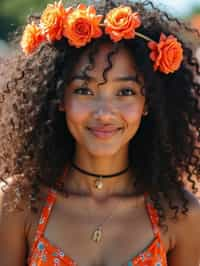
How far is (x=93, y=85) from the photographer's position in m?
3.91

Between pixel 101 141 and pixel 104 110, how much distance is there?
0.15 metres

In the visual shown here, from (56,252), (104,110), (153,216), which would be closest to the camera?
(104,110)

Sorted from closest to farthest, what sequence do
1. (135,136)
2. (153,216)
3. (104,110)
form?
(104,110), (153,216), (135,136)

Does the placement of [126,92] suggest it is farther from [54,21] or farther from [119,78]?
[54,21]

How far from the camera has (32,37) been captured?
13.3 feet

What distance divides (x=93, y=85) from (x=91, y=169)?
17.3 inches

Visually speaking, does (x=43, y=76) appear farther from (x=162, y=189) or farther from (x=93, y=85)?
(x=162, y=189)

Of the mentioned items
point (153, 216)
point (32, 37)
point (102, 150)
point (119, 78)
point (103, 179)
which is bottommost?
point (153, 216)

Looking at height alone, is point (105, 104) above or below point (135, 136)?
above

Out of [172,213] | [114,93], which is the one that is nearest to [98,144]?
[114,93]

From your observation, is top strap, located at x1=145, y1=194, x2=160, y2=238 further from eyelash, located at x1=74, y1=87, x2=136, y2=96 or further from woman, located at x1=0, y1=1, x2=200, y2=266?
eyelash, located at x1=74, y1=87, x2=136, y2=96

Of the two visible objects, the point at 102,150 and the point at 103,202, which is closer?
the point at 102,150

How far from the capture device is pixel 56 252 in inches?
159

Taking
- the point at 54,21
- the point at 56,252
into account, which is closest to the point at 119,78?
the point at 54,21
